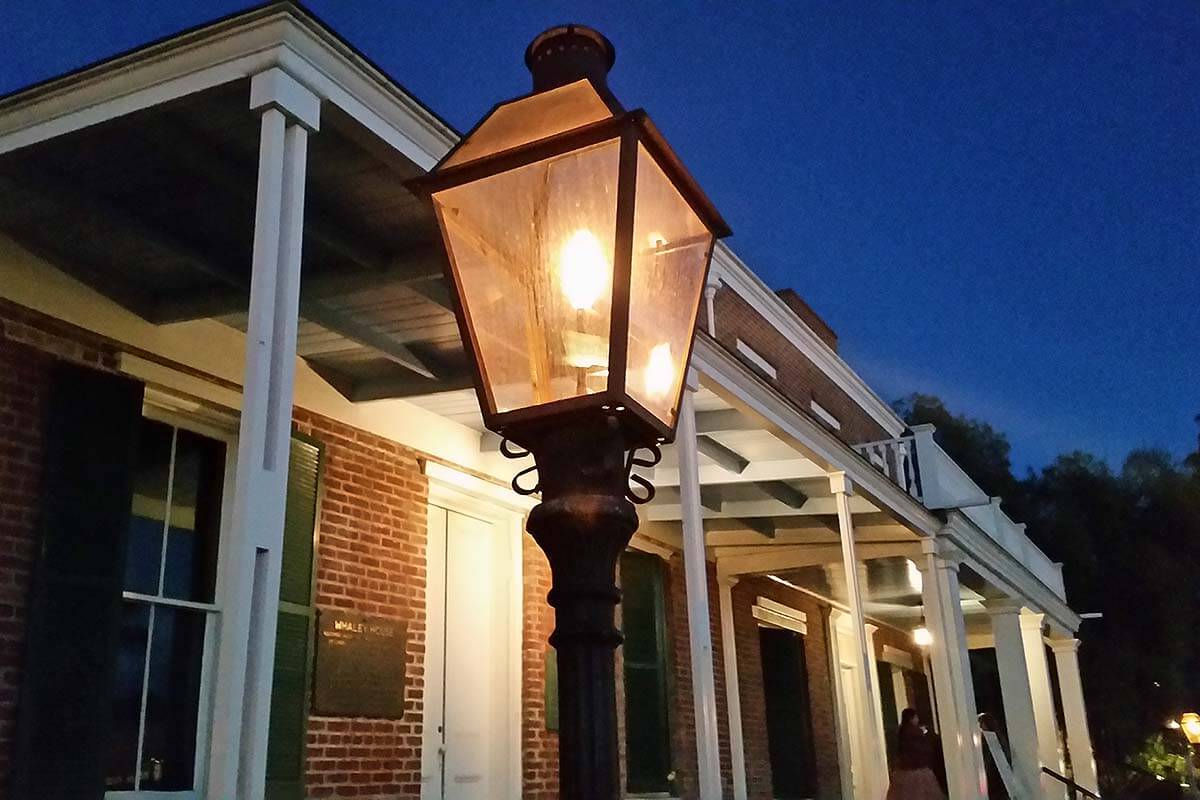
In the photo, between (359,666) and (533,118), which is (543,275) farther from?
(359,666)

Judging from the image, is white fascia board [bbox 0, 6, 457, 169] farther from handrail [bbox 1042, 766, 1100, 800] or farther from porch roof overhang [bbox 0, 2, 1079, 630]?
handrail [bbox 1042, 766, 1100, 800]

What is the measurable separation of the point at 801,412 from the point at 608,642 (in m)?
5.83

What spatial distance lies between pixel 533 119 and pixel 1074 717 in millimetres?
16232

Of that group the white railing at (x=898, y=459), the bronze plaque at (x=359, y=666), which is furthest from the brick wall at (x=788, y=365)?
the bronze plaque at (x=359, y=666)

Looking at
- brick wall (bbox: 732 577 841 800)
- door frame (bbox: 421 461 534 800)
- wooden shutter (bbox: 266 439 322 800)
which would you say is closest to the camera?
wooden shutter (bbox: 266 439 322 800)

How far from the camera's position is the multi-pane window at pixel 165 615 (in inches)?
210

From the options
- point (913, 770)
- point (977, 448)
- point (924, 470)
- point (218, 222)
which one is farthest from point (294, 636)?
point (977, 448)

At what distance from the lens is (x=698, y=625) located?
564 centimetres

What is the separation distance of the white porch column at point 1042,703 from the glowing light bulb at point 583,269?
45.4ft

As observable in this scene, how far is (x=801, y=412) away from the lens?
24.9 ft

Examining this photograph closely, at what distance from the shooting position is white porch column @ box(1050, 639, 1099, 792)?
15156mm

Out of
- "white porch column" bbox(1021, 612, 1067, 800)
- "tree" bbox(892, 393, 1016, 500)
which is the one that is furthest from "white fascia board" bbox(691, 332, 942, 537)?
"tree" bbox(892, 393, 1016, 500)

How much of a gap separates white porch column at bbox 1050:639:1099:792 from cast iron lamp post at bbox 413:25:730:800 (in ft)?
50.3

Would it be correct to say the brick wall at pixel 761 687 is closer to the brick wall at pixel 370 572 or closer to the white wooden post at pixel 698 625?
the brick wall at pixel 370 572
